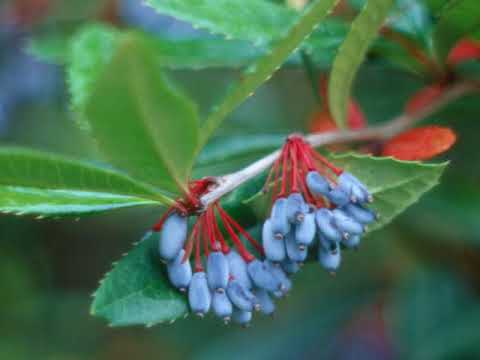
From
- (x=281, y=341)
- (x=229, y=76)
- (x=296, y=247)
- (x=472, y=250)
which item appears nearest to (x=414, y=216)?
(x=472, y=250)

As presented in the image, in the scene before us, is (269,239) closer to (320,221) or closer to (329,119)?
(320,221)

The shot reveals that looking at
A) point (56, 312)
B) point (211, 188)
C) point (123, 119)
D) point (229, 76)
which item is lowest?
point (56, 312)

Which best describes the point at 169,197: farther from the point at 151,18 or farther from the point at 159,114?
the point at 151,18

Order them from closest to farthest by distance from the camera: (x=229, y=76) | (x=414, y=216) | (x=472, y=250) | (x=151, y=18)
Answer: (x=472, y=250)
(x=414, y=216)
(x=151, y=18)
(x=229, y=76)

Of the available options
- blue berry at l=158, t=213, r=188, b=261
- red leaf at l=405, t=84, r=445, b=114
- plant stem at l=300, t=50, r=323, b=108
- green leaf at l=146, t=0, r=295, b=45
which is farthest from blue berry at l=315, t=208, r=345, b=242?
red leaf at l=405, t=84, r=445, b=114

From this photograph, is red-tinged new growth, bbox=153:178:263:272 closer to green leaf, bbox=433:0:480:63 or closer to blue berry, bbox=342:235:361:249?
blue berry, bbox=342:235:361:249

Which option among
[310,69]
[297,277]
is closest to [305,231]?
[310,69]
